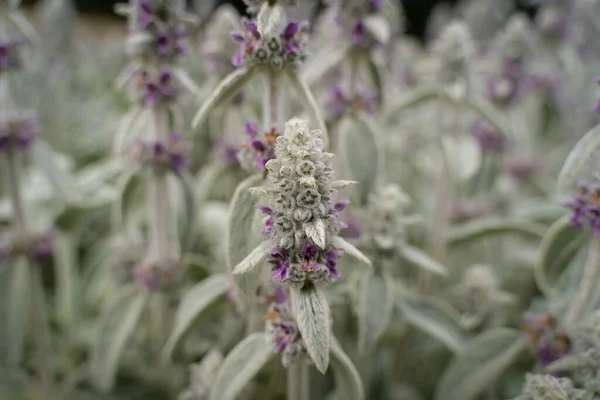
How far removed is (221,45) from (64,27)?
9.42ft

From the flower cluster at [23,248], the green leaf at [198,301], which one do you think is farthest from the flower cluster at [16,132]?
the green leaf at [198,301]

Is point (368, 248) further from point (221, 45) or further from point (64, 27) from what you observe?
point (64, 27)

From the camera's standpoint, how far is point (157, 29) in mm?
2072

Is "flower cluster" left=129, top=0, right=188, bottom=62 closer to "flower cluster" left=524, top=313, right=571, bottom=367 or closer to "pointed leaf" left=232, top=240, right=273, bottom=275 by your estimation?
"pointed leaf" left=232, top=240, right=273, bottom=275

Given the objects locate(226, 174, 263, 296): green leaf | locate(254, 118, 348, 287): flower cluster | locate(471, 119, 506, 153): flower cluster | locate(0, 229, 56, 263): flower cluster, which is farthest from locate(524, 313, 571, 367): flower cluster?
locate(0, 229, 56, 263): flower cluster

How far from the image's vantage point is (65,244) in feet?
10.3

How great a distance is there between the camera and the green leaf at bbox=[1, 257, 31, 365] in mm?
2600

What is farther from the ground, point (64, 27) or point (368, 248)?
point (64, 27)

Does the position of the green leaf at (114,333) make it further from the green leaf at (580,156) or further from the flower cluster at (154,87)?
the green leaf at (580,156)

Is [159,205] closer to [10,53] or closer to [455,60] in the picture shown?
[10,53]

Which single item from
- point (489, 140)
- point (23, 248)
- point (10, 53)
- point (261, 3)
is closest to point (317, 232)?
point (261, 3)

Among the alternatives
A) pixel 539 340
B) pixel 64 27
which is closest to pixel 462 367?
pixel 539 340

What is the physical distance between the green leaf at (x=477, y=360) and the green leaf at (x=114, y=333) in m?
1.20

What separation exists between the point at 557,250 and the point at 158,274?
147cm
